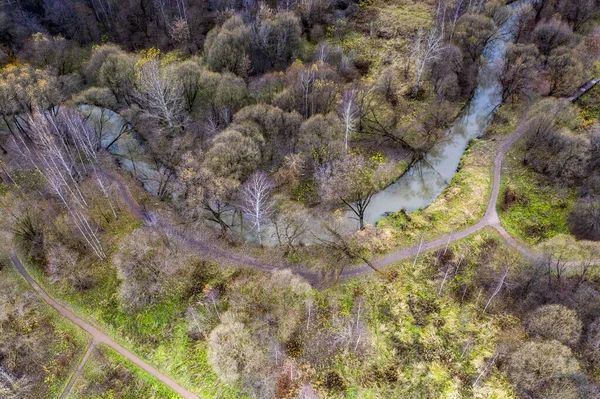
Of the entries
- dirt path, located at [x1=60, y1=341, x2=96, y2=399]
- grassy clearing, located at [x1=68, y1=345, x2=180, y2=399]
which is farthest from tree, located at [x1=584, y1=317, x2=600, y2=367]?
dirt path, located at [x1=60, y1=341, x2=96, y2=399]

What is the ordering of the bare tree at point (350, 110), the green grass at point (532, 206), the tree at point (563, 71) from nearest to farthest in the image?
the green grass at point (532, 206) < the bare tree at point (350, 110) < the tree at point (563, 71)

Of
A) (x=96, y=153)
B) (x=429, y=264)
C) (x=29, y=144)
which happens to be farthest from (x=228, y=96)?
(x=429, y=264)

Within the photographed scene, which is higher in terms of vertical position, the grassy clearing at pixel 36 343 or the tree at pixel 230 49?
the tree at pixel 230 49

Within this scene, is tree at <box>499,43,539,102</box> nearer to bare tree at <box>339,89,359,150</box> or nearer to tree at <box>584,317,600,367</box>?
bare tree at <box>339,89,359,150</box>

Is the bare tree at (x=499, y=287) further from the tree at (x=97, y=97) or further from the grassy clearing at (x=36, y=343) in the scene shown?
the tree at (x=97, y=97)

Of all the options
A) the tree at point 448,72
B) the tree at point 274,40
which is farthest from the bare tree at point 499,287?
the tree at point 274,40

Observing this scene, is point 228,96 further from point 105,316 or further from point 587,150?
point 587,150

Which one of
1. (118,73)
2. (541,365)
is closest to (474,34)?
(541,365)
